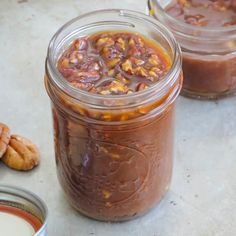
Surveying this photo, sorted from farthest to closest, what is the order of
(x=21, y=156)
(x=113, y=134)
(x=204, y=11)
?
(x=204, y=11), (x=21, y=156), (x=113, y=134)

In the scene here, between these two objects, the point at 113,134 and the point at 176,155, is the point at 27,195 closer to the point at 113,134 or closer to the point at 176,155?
the point at 113,134

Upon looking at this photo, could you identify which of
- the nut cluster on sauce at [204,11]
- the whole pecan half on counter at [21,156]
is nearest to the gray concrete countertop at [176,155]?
the whole pecan half on counter at [21,156]

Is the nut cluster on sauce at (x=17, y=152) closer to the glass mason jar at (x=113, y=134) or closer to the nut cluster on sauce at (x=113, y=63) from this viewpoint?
the glass mason jar at (x=113, y=134)

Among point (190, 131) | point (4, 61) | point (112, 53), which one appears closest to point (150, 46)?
point (112, 53)

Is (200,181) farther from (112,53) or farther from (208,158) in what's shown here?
(112,53)

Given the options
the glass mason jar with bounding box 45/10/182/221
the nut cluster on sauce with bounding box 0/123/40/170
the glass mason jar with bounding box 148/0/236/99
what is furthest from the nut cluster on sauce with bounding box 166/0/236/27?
the nut cluster on sauce with bounding box 0/123/40/170

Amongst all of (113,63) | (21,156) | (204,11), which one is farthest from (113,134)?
(204,11)
